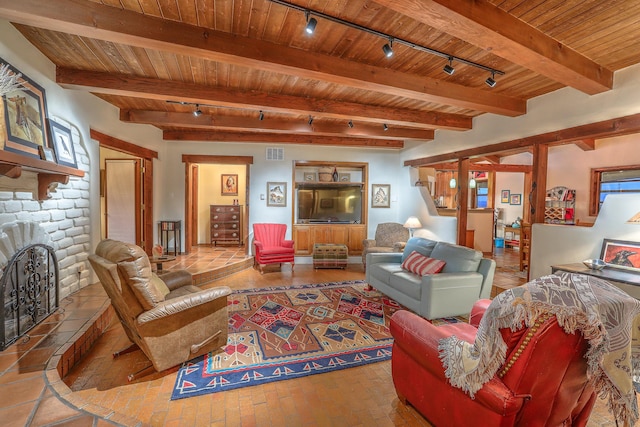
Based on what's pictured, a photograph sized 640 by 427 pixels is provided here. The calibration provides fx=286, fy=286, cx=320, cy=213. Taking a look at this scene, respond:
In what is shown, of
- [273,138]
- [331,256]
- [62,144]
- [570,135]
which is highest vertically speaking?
[273,138]

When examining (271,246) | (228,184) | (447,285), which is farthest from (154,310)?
(228,184)

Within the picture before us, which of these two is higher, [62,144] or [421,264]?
[62,144]

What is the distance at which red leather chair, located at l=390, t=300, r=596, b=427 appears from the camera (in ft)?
4.08

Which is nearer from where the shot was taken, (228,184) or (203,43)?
(203,43)

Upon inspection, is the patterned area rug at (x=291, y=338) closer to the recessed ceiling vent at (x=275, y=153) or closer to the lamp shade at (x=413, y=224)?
the lamp shade at (x=413, y=224)

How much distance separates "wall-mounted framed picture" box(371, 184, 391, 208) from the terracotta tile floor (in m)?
4.49

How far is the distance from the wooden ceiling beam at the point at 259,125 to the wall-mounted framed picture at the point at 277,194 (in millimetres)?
1503

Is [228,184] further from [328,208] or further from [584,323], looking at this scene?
[584,323]

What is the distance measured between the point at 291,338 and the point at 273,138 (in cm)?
419

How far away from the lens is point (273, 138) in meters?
5.93

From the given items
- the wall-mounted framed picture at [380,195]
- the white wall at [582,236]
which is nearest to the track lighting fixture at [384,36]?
the white wall at [582,236]

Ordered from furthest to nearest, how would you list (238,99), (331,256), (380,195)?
(380,195)
(331,256)
(238,99)

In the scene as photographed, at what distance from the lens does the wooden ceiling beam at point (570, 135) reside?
2812mm

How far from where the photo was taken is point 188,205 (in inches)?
239
